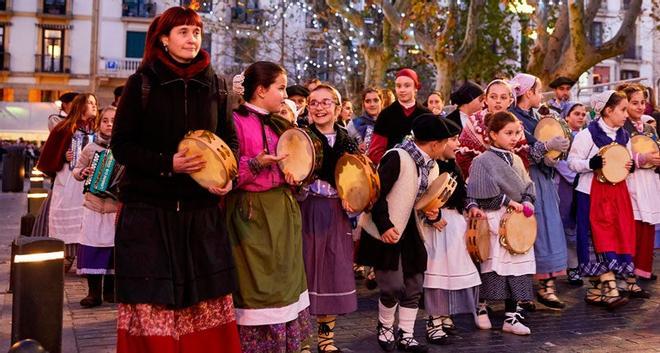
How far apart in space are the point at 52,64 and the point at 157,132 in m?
48.4

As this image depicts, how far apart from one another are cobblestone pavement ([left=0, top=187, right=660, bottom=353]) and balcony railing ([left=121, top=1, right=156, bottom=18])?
43574 millimetres

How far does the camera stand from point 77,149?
8.71 m

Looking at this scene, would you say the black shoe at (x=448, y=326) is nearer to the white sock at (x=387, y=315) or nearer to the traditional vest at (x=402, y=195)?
the white sock at (x=387, y=315)

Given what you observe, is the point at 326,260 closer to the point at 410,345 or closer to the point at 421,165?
the point at 410,345

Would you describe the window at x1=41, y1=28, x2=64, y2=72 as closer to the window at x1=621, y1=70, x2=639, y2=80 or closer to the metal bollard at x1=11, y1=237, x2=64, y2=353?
the window at x1=621, y1=70, x2=639, y2=80

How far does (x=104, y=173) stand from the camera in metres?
7.09

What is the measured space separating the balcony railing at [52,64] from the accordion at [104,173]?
44.7 meters

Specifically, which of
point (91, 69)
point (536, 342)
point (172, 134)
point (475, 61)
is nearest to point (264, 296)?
point (172, 134)

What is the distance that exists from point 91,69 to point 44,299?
4722 centimetres

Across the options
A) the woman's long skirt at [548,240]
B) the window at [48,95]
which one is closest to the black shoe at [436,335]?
the woman's long skirt at [548,240]

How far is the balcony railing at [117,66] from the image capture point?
48938 millimetres

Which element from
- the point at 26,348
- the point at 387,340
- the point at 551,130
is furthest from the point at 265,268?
the point at 551,130

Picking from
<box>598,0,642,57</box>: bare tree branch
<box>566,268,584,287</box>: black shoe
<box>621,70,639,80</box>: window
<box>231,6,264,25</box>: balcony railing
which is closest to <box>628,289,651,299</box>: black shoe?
<box>566,268,584,287</box>: black shoe

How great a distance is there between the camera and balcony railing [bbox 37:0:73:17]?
49719mm
